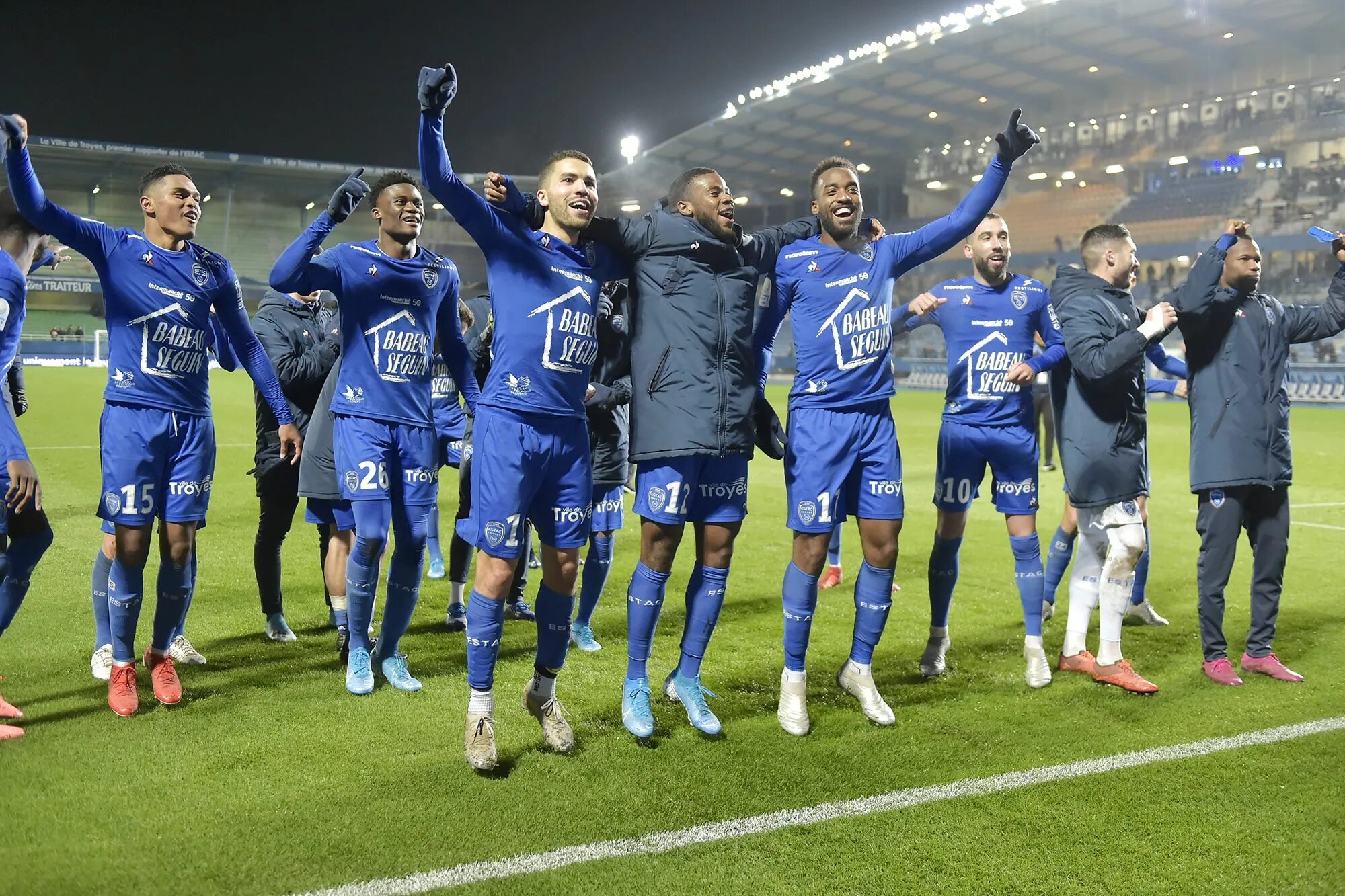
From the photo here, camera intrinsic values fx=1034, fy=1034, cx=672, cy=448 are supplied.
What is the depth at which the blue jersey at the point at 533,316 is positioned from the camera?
3.99 metres

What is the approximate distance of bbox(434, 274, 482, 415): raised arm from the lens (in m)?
5.18

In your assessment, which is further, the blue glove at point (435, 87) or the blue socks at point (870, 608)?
the blue socks at point (870, 608)

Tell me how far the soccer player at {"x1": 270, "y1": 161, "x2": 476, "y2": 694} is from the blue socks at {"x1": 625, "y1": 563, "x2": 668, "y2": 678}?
115 cm

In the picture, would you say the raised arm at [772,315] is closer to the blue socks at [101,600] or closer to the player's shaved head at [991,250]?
the player's shaved head at [991,250]

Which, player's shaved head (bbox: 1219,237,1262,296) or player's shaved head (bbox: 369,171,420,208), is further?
player's shaved head (bbox: 1219,237,1262,296)

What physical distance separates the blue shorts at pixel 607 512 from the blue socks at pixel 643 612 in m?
1.45

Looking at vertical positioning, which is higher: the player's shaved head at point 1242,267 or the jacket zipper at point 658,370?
the player's shaved head at point 1242,267

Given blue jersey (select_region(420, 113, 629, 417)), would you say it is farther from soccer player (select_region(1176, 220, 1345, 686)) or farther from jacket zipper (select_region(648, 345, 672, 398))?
soccer player (select_region(1176, 220, 1345, 686))

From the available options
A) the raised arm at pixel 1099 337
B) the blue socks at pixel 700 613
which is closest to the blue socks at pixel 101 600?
the blue socks at pixel 700 613

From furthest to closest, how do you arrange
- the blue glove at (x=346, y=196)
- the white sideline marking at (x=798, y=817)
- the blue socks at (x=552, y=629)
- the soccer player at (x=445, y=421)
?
the soccer player at (x=445, y=421)
the blue glove at (x=346, y=196)
the blue socks at (x=552, y=629)
the white sideline marking at (x=798, y=817)

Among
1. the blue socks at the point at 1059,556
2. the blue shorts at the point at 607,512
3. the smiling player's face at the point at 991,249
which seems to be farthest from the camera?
the blue socks at the point at 1059,556

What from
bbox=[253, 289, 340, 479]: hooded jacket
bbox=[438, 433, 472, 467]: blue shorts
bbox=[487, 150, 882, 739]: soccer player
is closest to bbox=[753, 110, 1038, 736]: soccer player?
bbox=[487, 150, 882, 739]: soccer player

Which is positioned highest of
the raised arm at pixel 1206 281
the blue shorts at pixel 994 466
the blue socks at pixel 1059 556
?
the raised arm at pixel 1206 281

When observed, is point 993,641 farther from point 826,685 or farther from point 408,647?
point 408,647
